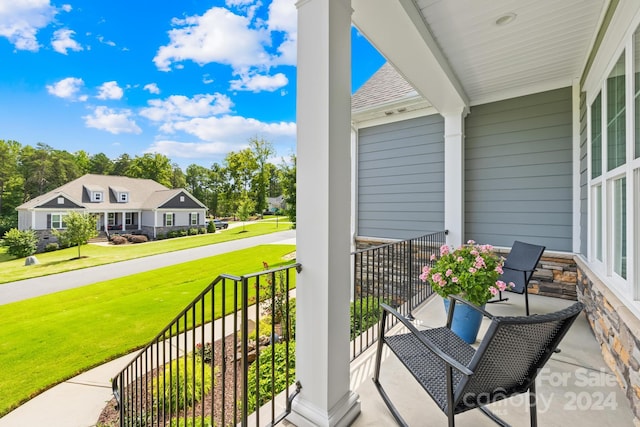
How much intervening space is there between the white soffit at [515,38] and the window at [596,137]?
59 centimetres

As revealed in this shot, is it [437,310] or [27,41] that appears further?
[27,41]

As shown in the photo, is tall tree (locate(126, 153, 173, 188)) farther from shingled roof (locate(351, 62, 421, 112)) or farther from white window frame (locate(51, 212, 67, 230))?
shingled roof (locate(351, 62, 421, 112))

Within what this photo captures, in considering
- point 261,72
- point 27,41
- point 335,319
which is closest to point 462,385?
point 335,319

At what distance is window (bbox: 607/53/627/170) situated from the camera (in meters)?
1.75

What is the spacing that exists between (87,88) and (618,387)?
2087 cm

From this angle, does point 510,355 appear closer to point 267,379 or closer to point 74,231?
point 267,379

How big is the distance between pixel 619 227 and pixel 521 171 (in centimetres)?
193

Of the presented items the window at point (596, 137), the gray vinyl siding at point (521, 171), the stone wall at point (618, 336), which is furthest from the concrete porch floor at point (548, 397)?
the gray vinyl siding at point (521, 171)

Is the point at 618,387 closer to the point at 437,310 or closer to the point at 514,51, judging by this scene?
the point at 437,310

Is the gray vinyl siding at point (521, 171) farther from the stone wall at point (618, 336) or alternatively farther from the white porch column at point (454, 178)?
the stone wall at point (618, 336)

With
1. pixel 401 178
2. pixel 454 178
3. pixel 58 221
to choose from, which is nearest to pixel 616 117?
pixel 454 178

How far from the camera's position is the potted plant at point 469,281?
2092 millimetres

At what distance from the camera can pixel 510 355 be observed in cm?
104

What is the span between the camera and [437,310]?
117 inches
